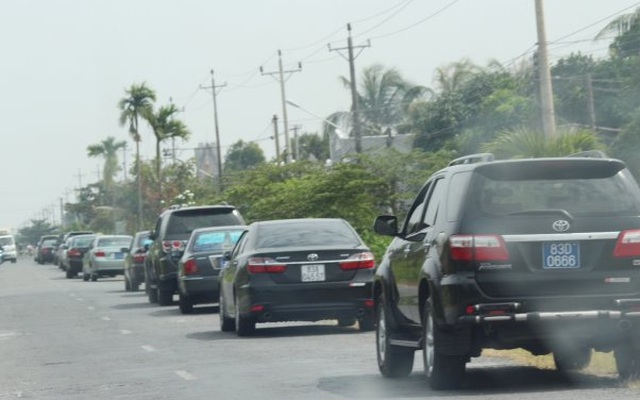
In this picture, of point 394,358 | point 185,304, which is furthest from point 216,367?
point 185,304

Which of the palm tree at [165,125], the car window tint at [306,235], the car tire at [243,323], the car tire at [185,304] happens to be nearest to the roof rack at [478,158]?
the car window tint at [306,235]

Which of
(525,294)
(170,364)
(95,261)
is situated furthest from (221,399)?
(95,261)

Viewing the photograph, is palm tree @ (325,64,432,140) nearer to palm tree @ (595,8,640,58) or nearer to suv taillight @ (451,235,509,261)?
palm tree @ (595,8,640,58)

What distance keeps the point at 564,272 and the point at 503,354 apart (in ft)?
15.7

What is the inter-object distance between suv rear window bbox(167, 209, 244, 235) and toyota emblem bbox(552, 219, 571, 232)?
59.2 ft

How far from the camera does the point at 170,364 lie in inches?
661

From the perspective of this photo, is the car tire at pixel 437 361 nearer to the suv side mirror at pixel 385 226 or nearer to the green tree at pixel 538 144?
the suv side mirror at pixel 385 226

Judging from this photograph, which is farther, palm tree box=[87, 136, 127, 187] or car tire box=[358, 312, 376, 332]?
palm tree box=[87, 136, 127, 187]

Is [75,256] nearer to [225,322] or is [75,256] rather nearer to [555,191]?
[225,322]

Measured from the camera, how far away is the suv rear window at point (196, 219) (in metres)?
29.8

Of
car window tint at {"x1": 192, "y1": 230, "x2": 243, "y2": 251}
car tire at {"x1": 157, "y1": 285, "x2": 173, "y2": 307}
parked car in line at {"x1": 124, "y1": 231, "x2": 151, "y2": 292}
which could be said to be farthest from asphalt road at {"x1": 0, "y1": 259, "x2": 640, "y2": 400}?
parked car in line at {"x1": 124, "y1": 231, "x2": 151, "y2": 292}

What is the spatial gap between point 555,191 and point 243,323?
28.9 ft

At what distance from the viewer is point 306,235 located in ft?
66.8

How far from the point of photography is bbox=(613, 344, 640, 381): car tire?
40.3 ft
